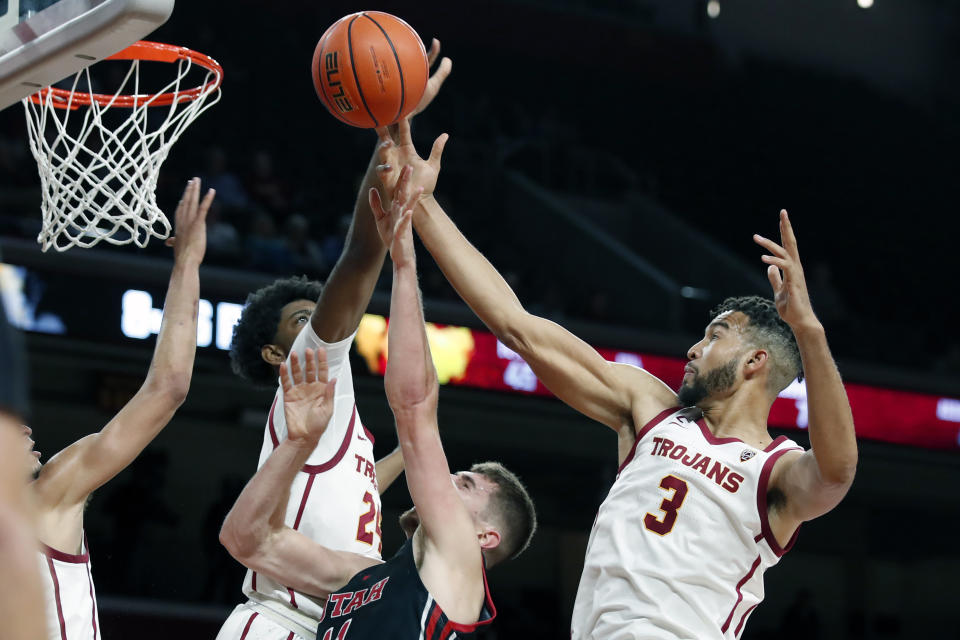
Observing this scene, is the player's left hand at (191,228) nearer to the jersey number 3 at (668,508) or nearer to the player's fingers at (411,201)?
the player's fingers at (411,201)

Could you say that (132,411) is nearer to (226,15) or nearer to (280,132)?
(280,132)

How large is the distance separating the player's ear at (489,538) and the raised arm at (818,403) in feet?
Answer: 2.59

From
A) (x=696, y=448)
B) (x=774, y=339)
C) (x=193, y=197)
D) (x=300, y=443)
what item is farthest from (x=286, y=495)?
(x=774, y=339)

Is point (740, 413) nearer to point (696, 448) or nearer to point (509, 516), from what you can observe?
point (696, 448)

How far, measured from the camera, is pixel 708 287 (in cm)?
1302

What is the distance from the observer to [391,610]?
9.57 feet

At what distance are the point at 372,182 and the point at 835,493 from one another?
1510 millimetres

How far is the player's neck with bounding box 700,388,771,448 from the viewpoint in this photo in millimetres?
3543

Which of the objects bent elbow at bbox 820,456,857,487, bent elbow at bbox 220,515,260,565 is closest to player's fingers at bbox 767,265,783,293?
bent elbow at bbox 820,456,857,487

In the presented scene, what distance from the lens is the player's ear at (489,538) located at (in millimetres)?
3285

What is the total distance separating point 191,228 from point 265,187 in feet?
22.7

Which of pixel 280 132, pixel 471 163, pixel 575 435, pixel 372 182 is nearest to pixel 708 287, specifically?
pixel 471 163

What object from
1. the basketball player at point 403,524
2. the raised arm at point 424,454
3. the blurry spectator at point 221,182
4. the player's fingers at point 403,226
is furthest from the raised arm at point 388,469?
the blurry spectator at point 221,182

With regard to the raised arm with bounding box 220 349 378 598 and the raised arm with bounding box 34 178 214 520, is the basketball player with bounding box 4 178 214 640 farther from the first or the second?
the raised arm with bounding box 220 349 378 598
